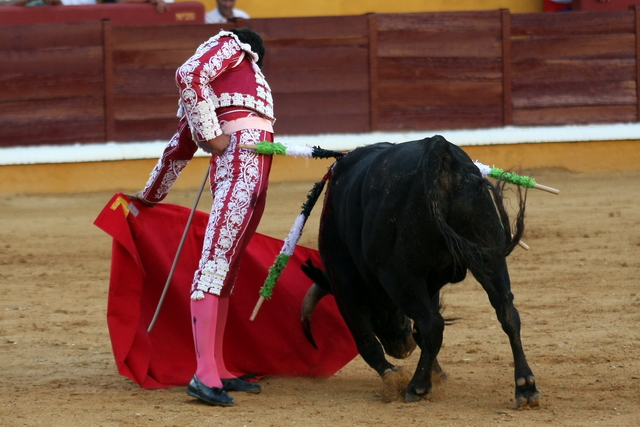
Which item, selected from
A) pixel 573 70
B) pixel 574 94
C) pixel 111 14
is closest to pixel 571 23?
pixel 573 70

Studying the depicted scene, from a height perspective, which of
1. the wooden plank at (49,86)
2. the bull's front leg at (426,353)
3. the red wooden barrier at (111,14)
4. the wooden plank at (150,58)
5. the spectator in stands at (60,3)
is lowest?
the bull's front leg at (426,353)

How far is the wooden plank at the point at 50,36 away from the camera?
804 centimetres

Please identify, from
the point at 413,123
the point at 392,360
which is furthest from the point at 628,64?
the point at 392,360

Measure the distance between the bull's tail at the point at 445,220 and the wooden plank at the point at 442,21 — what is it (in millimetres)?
5612

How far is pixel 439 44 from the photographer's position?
8.58 meters

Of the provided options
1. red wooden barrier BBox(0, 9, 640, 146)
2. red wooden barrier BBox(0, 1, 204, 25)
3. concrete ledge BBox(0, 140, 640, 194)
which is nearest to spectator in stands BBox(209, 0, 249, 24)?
red wooden barrier BBox(0, 1, 204, 25)

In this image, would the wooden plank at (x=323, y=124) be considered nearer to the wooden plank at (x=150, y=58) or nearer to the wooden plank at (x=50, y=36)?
the wooden plank at (x=150, y=58)

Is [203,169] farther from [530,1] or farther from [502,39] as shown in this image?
[530,1]

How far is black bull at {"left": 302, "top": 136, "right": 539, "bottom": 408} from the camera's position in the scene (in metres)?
2.98

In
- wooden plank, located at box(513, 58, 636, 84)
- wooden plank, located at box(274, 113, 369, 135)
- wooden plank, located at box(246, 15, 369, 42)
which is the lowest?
wooden plank, located at box(274, 113, 369, 135)

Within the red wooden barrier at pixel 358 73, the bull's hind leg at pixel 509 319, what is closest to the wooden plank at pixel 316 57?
the red wooden barrier at pixel 358 73

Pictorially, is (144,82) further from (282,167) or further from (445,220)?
(445,220)

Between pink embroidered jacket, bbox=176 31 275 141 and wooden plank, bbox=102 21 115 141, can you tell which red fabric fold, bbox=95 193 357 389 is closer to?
pink embroidered jacket, bbox=176 31 275 141

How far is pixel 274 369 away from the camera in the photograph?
386 centimetres
